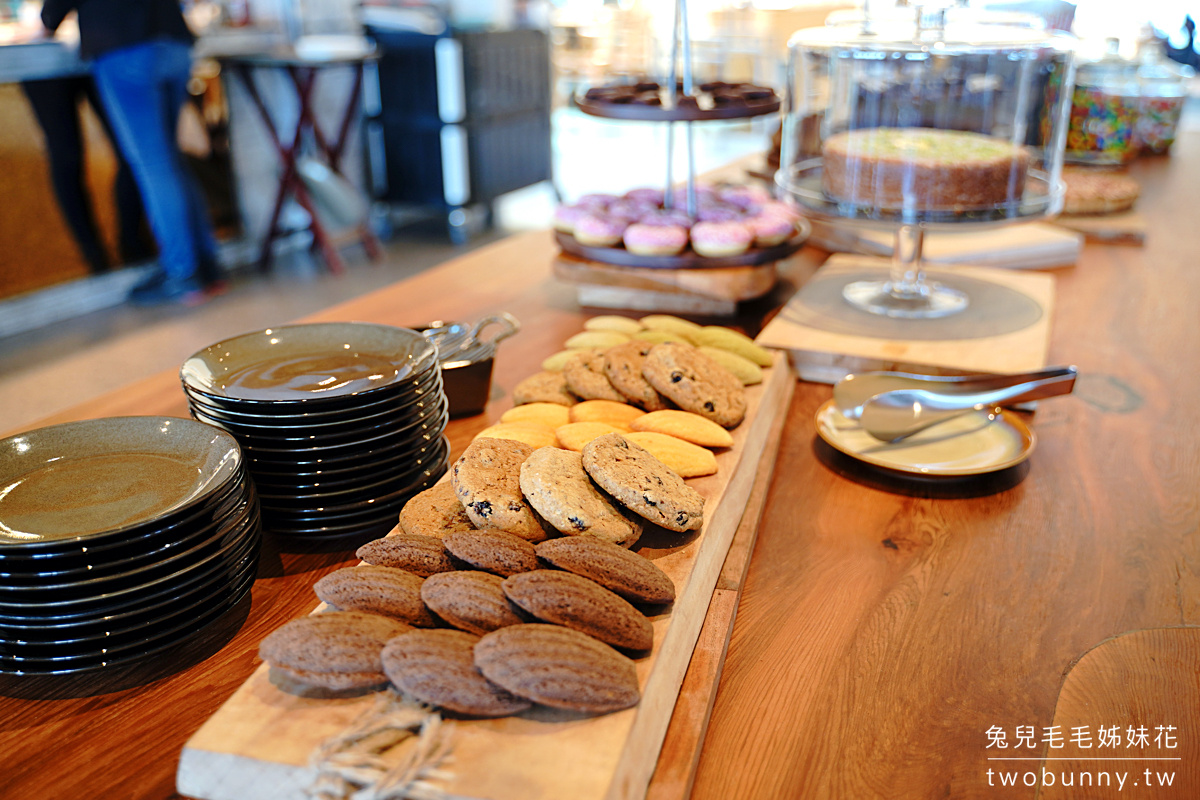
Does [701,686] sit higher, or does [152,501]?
[152,501]

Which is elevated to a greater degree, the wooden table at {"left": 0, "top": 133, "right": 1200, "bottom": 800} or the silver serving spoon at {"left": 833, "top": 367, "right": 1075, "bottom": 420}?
the silver serving spoon at {"left": 833, "top": 367, "right": 1075, "bottom": 420}

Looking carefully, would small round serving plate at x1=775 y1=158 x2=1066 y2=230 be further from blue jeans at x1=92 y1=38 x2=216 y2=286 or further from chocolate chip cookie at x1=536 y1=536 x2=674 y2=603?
blue jeans at x1=92 y1=38 x2=216 y2=286

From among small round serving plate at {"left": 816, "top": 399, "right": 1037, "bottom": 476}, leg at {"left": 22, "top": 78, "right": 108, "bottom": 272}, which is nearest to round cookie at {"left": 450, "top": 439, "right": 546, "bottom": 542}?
small round serving plate at {"left": 816, "top": 399, "right": 1037, "bottom": 476}

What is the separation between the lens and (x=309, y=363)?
2.27 feet

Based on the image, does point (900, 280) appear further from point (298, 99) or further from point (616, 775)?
point (298, 99)

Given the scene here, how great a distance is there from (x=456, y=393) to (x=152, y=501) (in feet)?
1.17

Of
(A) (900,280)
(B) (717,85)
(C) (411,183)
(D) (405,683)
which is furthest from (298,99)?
(D) (405,683)

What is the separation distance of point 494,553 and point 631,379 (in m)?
0.30

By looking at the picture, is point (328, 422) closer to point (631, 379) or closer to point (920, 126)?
point (631, 379)

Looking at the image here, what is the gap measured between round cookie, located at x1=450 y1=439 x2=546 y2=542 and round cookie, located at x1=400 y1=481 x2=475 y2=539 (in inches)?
0.7

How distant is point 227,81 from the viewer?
351 cm

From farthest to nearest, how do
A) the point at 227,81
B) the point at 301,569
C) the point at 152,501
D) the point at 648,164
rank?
the point at 648,164
the point at 227,81
the point at 301,569
the point at 152,501

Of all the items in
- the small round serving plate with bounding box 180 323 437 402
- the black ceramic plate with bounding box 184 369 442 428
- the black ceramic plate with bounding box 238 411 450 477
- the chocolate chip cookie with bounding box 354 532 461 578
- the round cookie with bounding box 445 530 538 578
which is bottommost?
the chocolate chip cookie with bounding box 354 532 461 578

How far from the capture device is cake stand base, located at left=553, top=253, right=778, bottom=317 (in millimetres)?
1188
